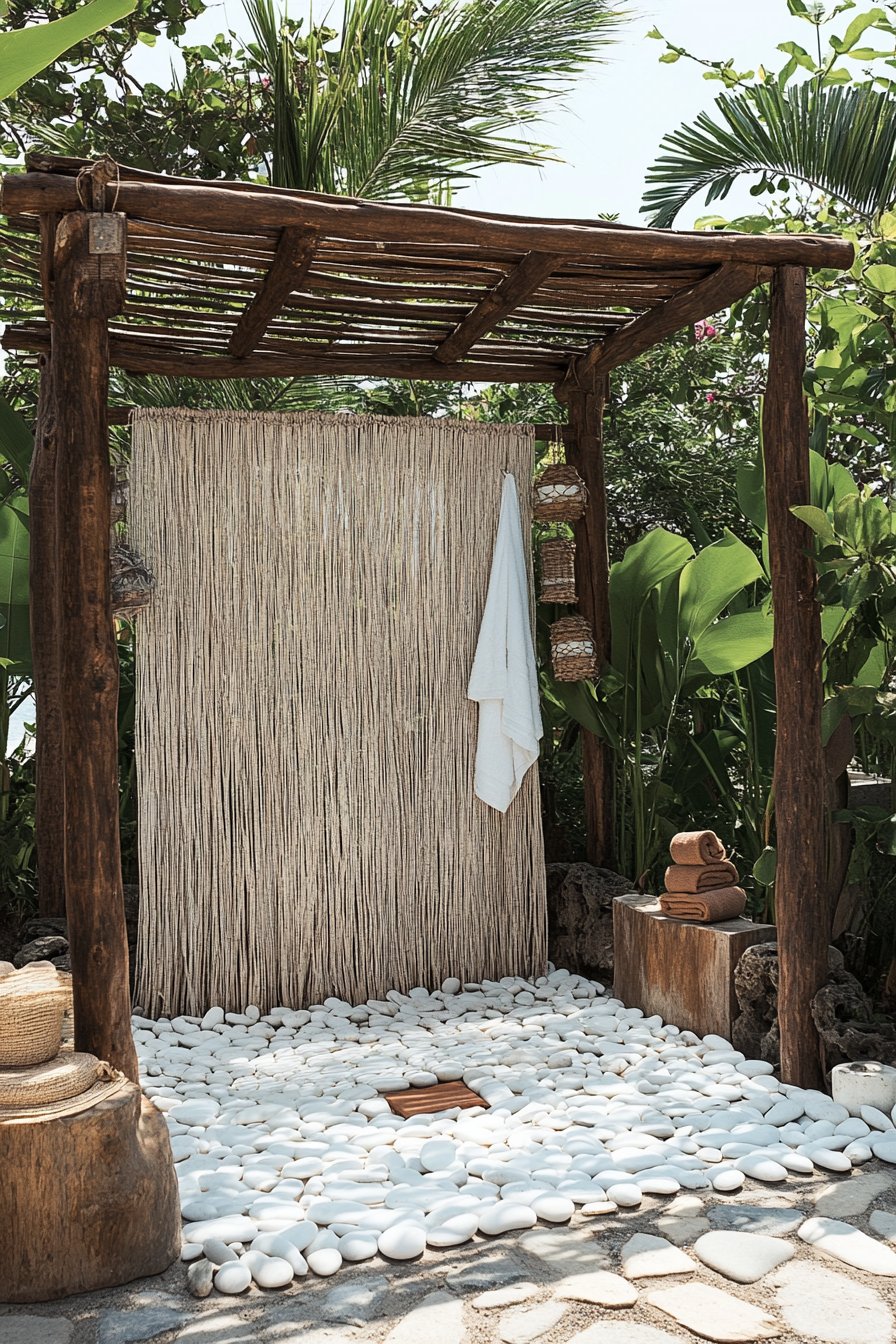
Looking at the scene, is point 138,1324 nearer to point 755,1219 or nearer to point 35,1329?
point 35,1329

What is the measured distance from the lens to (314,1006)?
13.2ft

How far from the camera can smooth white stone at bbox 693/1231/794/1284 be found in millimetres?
2180

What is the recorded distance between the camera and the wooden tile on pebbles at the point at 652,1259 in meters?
2.19

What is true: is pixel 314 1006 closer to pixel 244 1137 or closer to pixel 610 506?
pixel 244 1137

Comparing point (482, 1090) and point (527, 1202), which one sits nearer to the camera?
point (527, 1202)

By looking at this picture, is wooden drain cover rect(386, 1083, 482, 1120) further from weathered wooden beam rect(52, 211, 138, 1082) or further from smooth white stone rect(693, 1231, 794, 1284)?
smooth white stone rect(693, 1231, 794, 1284)

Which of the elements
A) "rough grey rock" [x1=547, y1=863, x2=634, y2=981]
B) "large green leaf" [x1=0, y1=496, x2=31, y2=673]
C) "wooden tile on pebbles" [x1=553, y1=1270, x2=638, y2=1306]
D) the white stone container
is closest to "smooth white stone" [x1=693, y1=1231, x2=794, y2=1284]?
"wooden tile on pebbles" [x1=553, y1=1270, x2=638, y2=1306]

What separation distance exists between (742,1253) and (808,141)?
4.41 metres

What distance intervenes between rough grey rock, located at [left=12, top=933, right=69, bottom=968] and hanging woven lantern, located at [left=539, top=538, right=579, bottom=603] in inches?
78.6

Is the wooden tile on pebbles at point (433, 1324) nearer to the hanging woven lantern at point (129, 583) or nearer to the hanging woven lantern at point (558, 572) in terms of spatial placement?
the hanging woven lantern at point (129, 583)

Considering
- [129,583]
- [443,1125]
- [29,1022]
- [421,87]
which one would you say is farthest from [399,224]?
[421,87]

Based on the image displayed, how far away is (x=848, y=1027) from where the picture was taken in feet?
10.1

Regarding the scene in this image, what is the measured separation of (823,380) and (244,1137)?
103 inches

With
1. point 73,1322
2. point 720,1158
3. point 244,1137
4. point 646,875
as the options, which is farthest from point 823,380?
point 73,1322
